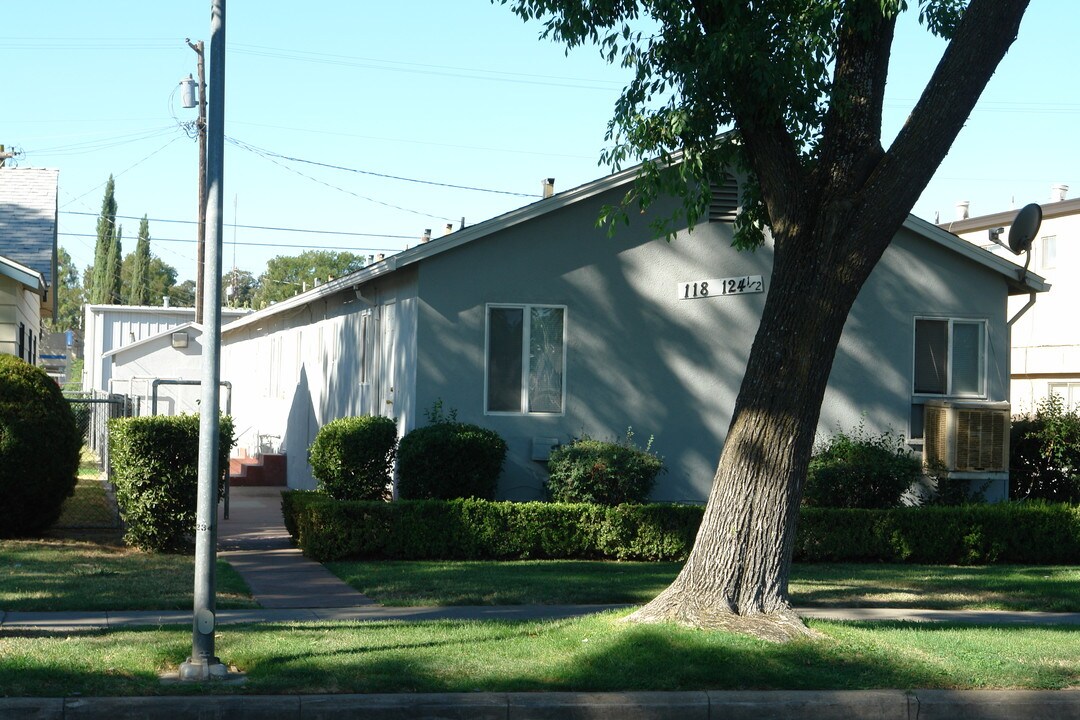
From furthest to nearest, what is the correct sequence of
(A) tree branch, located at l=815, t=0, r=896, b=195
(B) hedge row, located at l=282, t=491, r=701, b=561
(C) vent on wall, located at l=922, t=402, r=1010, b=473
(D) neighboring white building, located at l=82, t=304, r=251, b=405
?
1. (D) neighboring white building, located at l=82, t=304, r=251, b=405
2. (C) vent on wall, located at l=922, t=402, r=1010, b=473
3. (B) hedge row, located at l=282, t=491, r=701, b=561
4. (A) tree branch, located at l=815, t=0, r=896, b=195

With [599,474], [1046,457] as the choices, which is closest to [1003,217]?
[1046,457]

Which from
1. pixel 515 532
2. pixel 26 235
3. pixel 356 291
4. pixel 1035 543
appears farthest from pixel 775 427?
pixel 26 235

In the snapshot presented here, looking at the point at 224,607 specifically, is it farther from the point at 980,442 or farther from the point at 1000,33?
the point at 980,442

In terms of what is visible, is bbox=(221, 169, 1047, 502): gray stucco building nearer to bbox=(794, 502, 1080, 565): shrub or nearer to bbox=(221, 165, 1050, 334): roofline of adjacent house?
bbox=(221, 165, 1050, 334): roofline of adjacent house

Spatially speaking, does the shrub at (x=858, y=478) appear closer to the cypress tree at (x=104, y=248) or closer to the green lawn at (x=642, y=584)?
the green lawn at (x=642, y=584)

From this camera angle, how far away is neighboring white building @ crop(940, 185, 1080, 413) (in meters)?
32.8

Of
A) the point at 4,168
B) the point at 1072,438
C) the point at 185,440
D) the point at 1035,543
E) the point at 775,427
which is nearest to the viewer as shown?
the point at 775,427

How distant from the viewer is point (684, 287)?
16.8 m

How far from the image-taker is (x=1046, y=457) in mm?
17906

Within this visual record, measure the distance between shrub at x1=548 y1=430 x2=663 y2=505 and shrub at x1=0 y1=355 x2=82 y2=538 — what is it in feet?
19.6

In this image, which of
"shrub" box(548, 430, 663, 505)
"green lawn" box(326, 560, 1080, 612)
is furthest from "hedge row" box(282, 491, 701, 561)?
"shrub" box(548, 430, 663, 505)

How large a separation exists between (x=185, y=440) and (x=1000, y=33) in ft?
30.9

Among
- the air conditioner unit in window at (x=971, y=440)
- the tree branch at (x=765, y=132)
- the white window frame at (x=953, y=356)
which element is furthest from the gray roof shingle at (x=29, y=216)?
the air conditioner unit in window at (x=971, y=440)

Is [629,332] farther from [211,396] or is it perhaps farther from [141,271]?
[141,271]
